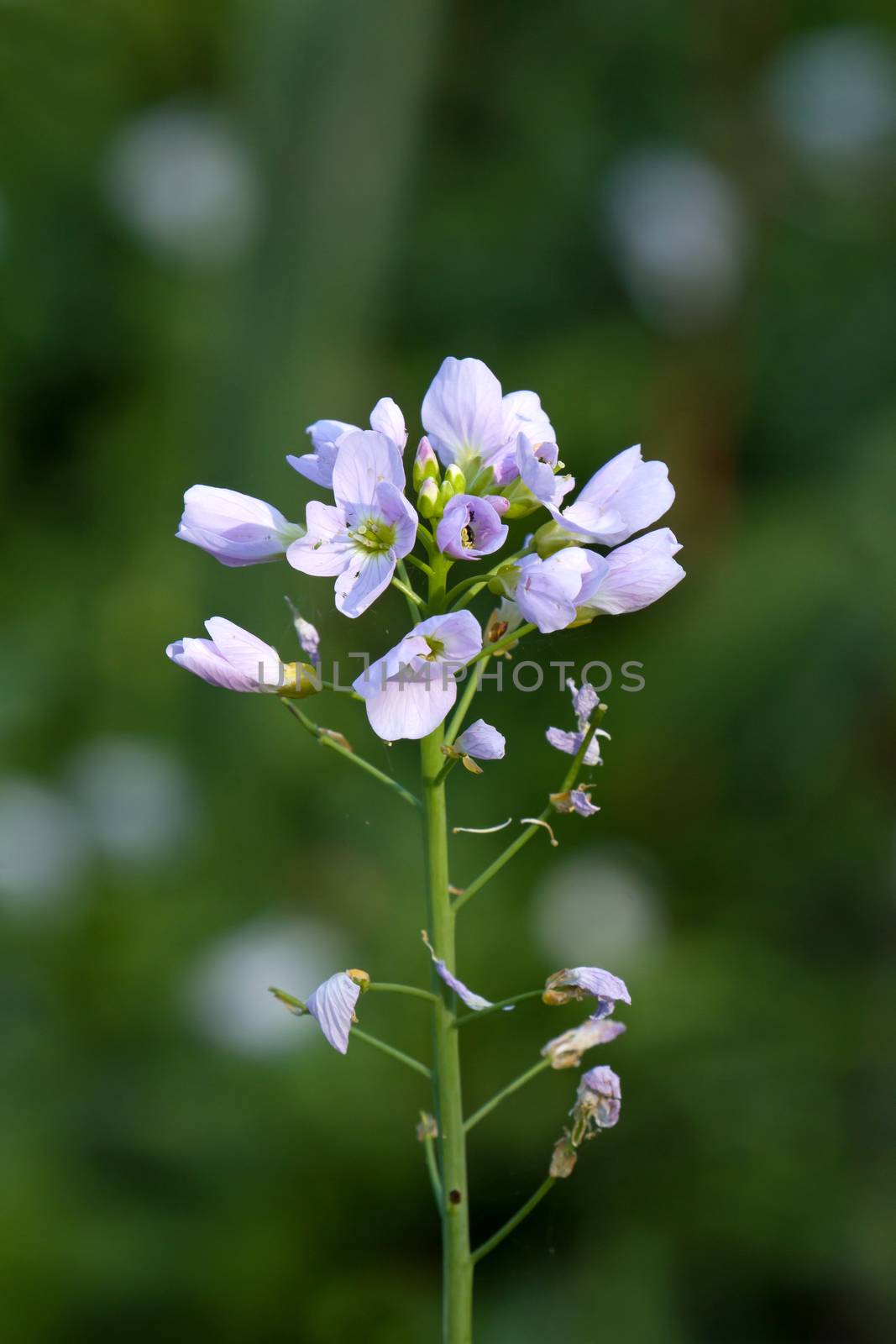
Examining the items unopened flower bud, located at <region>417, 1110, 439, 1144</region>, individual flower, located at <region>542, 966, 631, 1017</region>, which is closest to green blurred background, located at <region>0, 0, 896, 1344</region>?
unopened flower bud, located at <region>417, 1110, 439, 1144</region>

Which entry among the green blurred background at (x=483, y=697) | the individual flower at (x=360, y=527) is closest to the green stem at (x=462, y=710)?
the individual flower at (x=360, y=527)

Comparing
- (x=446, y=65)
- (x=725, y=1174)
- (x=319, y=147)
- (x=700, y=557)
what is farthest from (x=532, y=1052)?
(x=446, y=65)

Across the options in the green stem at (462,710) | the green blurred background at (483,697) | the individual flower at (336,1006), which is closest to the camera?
the individual flower at (336,1006)

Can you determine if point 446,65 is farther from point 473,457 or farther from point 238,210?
point 473,457

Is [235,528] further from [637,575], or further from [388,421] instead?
[637,575]

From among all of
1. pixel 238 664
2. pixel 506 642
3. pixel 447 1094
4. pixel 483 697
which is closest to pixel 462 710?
pixel 506 642

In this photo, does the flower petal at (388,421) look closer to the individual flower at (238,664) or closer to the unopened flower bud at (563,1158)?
the individual flower at (238,664)

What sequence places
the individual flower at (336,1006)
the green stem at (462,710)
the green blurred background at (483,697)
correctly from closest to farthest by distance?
the individual flower at (336,1006) → the green stem at (462,710) → the green blurred background at (483,697)
